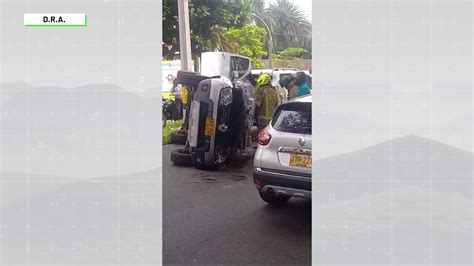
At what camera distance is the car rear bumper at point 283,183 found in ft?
16.4

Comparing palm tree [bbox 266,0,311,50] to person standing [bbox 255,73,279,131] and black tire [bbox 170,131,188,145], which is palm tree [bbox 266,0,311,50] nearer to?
black tire [bbox 170,131,188,145]

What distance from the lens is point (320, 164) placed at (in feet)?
10.9

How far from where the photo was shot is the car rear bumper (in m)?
5.00

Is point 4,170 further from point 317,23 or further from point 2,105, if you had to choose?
point 317,23

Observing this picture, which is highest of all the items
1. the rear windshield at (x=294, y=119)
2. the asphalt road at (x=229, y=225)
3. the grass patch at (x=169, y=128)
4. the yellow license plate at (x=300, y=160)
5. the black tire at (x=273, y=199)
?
the rear windshield at (x=294, y=119)

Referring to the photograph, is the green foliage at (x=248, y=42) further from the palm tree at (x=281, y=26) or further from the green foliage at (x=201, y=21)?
the green foliage at (x=201, y=21)

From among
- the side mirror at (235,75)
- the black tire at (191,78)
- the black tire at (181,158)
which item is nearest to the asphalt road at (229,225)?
the black tire at (181,158)

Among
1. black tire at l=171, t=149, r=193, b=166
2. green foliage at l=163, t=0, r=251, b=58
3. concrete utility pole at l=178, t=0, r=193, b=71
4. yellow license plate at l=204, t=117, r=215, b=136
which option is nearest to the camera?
yellow license plate at l=204, t=117, r=215, b=136

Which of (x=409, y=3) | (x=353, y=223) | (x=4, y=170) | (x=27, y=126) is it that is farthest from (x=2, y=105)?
(x=409, y=3)

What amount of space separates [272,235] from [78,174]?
7.51 feet

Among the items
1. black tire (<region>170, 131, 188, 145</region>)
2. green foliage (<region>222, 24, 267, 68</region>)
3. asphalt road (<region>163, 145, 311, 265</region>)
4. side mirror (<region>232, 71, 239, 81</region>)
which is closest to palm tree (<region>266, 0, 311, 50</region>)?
green foliage (<region>222, 24, 267, 68</region>)

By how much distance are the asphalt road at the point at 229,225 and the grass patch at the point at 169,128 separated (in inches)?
129

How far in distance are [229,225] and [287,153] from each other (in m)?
0.97

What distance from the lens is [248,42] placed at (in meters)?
21.7
